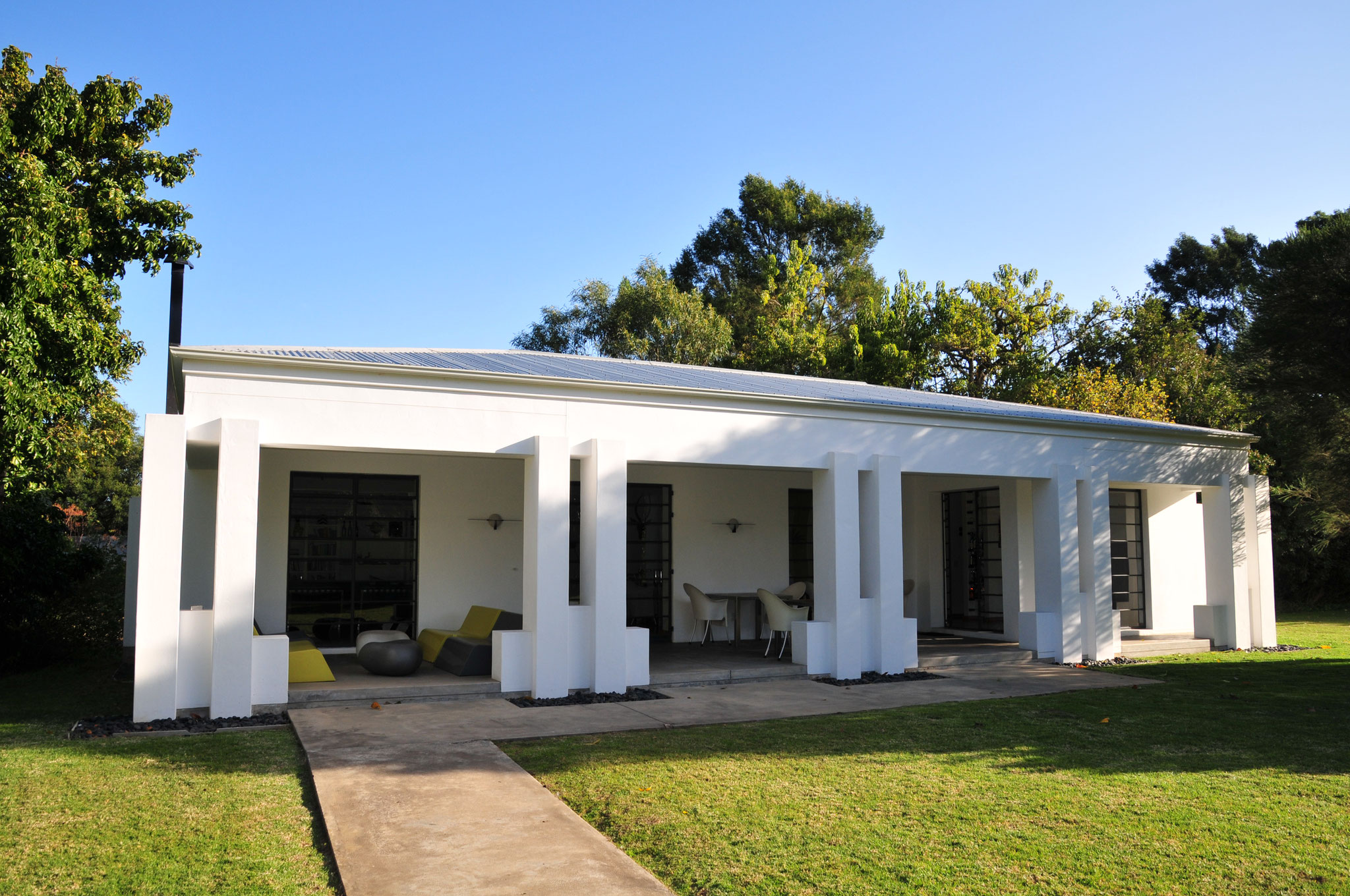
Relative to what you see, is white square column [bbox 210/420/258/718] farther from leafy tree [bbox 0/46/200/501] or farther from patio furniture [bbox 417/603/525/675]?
leafy tree [bbox 0/46/200/501]

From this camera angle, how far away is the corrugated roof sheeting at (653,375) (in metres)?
9.23

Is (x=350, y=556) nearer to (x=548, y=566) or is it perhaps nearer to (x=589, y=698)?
(x=548, y=566)

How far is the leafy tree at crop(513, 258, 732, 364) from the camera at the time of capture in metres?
29.3

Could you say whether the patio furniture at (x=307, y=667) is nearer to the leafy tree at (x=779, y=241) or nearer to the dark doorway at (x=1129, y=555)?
the dark doorway at (x=1129, y=555)

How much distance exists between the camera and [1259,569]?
1329 cm

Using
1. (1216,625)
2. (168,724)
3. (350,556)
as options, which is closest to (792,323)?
(1216,625)

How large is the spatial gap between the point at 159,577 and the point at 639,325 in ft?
77.4

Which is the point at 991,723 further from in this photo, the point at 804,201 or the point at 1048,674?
the point at 804,201

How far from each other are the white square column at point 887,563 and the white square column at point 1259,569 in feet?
20.6

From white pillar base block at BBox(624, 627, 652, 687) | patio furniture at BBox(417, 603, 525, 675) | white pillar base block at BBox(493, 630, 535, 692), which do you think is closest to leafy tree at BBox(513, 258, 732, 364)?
patio furniture at BBox(417, 603, 525, 675)

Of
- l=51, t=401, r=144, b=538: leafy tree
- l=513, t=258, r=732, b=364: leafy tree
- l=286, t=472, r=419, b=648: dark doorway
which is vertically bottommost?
l=286, t=472, r=419, b=648: dark doorway

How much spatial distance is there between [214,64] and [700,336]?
17964mm

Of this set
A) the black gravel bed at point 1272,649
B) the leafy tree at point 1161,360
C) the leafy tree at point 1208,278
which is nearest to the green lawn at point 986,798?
the black gravel bed at point 1272,649

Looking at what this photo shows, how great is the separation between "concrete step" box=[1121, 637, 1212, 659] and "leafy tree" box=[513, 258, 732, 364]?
17992mm
